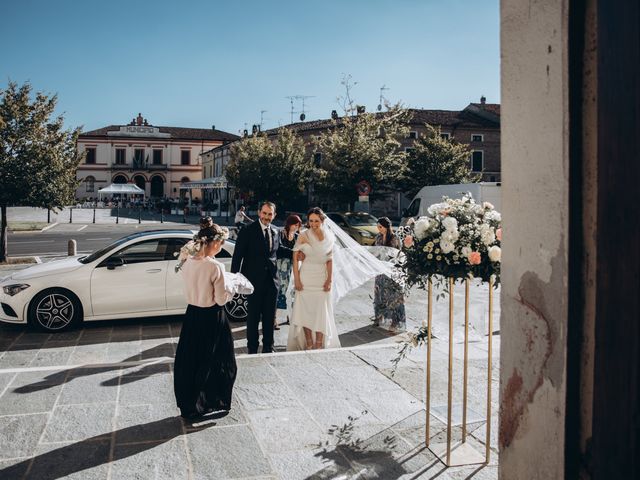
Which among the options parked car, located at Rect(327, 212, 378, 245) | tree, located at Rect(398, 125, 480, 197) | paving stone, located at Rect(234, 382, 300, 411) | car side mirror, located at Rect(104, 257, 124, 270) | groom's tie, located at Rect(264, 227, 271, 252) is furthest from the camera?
tree, located at Rect(398, 125, 480, 197)

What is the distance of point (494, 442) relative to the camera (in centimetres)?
434

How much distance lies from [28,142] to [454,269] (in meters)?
14.9

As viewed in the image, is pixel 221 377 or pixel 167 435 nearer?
pixel 167 435

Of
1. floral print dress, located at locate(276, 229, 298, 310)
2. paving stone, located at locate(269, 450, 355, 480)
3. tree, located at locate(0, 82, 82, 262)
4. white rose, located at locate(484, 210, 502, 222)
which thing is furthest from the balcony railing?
paving stone, located at locate(269, 450, 355, 480)

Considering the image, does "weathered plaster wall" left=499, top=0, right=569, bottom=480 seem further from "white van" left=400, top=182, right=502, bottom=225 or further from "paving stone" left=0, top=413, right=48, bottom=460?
"white van" left=400, top=182, right=502, bottom=225

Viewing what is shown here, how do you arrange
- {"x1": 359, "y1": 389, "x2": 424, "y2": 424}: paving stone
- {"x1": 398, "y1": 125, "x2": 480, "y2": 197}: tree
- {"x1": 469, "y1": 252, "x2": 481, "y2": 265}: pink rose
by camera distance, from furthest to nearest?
{"x1": 398, "y1": 125, "x2": 480, "y2": 197}: tree < {"x1": 359, "y1": 389, "x2": 424, "y2": 424}: paving stone < {"x1": 469, "y1": 252, "x2": 481, "y2": 265}: pink rose

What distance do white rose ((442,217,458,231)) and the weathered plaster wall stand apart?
1493mm

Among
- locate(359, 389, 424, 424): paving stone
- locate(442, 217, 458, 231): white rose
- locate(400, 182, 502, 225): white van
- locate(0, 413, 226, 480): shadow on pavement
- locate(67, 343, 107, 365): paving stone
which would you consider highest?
locate(400, 182, 502, 225): white van

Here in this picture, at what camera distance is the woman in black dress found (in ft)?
15.5

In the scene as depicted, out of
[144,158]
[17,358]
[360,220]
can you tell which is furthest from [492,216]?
[144,158]

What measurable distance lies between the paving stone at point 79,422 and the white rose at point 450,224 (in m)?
2.92

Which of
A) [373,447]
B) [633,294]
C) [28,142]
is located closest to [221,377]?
[373,447]

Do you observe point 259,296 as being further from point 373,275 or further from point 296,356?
point 373,275

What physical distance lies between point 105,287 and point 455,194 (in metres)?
16.6
